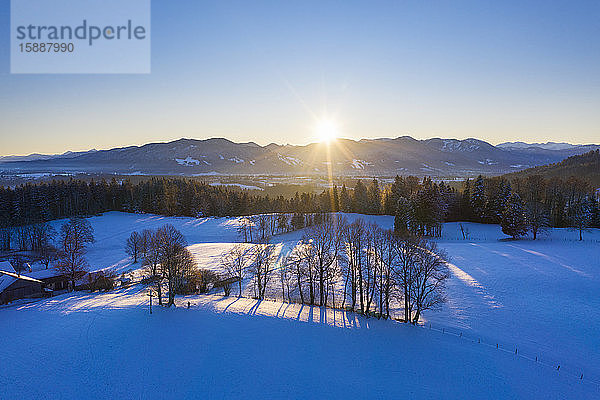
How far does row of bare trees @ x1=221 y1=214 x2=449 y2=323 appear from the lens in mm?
28031

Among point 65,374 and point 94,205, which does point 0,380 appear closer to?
point 65,374

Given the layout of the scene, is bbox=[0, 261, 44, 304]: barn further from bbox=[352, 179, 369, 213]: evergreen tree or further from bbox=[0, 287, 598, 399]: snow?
bbox=[352, 179, 369, 213]: evergreen tree

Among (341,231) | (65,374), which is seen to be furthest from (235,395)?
(341,231)

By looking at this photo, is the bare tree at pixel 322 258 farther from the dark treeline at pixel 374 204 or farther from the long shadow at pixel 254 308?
the dark treeline at pixel 374 204

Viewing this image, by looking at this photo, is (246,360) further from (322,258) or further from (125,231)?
(125,231)

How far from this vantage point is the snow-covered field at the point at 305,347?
1830 cm

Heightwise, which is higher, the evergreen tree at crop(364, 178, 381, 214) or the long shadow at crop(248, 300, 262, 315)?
the evergreen tree at crop(364, 178, 381, 214)

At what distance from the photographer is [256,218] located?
76000 mm

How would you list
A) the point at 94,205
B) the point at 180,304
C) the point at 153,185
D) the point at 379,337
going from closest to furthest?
the point at 379,337, the point at 180,304, the point at 94,205, the point at 153,185

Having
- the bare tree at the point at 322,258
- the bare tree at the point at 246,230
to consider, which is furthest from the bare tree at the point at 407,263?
the bare tree at the point at 246,230

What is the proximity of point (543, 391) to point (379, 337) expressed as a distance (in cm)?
1050

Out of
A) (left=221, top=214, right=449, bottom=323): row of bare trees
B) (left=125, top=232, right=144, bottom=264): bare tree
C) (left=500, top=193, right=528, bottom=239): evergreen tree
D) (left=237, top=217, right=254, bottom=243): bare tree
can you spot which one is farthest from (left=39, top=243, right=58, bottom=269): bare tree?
(left=500, top=193, right=528, bottom=239): evergreen tree

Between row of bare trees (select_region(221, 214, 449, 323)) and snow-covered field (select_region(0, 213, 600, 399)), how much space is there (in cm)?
247

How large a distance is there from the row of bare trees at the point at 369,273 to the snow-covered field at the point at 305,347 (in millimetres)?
2472
